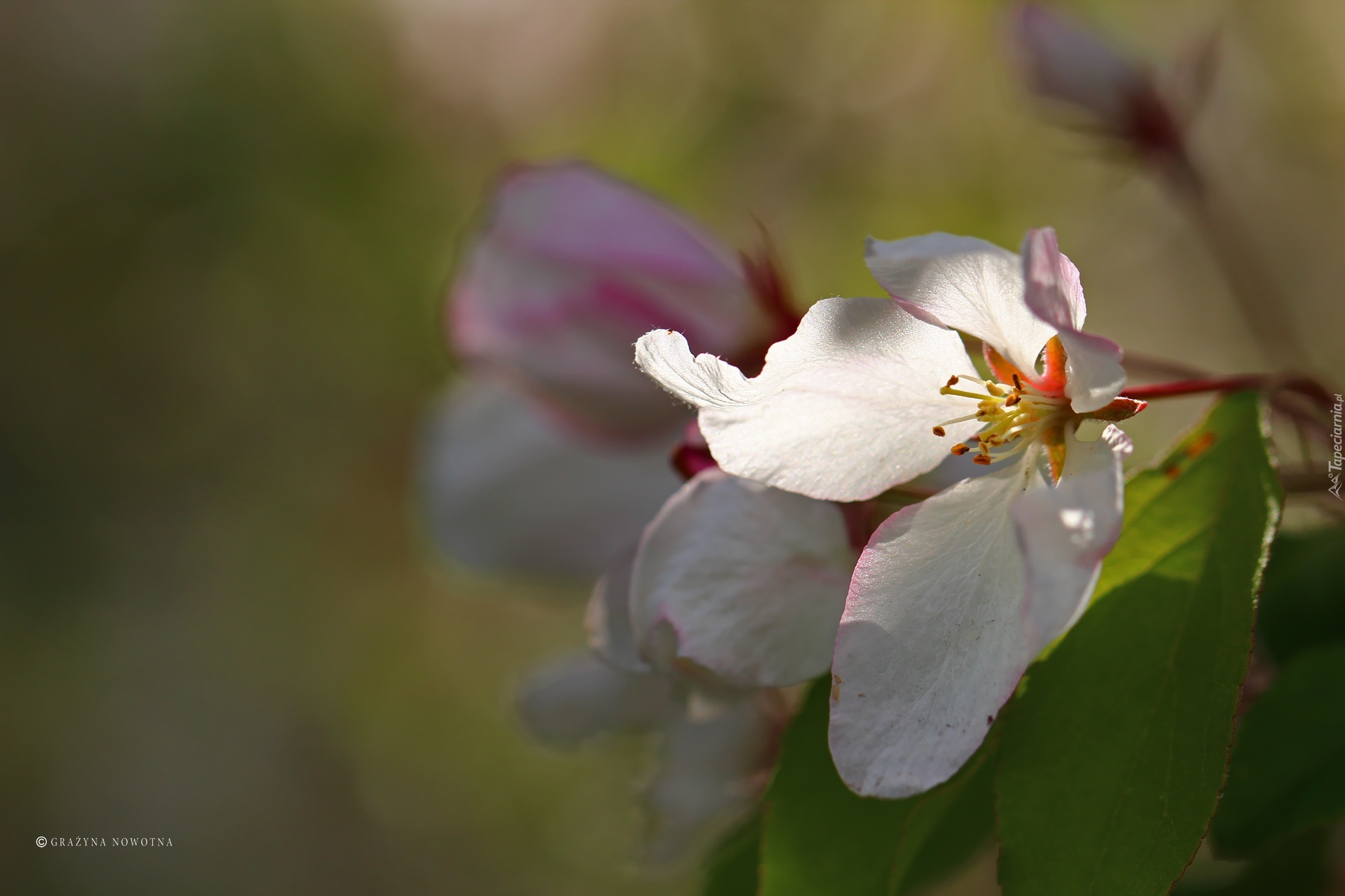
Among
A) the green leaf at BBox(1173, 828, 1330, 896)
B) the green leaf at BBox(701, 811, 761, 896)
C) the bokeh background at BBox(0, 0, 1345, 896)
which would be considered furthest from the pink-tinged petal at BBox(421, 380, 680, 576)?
the bokeh background at BBox(0, 0, 1345, 896)

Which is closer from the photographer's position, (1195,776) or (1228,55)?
(1195,776)

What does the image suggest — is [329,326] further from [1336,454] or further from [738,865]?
[1336,454]

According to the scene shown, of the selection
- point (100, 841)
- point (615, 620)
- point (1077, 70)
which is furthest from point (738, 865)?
point (100, 841)

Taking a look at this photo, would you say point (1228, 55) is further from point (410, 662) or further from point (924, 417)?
point (410, 662)

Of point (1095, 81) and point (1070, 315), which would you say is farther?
point (1095, 81)

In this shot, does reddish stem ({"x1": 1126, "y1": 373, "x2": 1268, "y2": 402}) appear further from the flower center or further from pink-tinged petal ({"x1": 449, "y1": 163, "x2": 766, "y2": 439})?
pink-tinged petal ({"x1": 449, "y1": 163, "x2": 766, "y2": 439})

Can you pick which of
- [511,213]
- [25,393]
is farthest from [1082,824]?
[25,393]

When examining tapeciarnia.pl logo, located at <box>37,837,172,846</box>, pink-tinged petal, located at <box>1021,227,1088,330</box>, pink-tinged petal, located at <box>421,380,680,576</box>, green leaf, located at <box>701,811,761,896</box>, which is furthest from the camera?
tapeciarnia.pl logo, located at <box>37,837,172,846</box>
